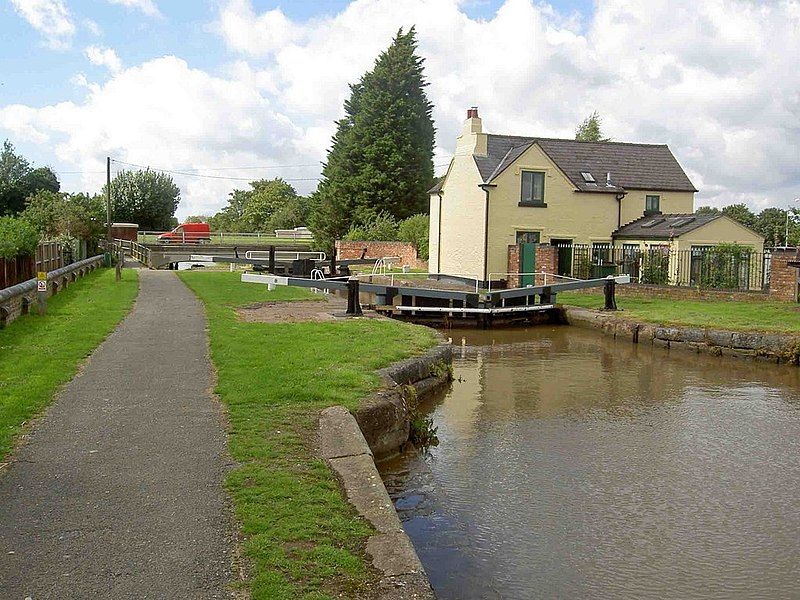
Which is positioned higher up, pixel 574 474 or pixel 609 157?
pixel 609 157

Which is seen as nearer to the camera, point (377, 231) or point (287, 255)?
point (377, 231)

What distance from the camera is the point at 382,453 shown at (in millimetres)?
9344

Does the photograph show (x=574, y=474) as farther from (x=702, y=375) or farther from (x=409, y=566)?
(x=702, y=375)

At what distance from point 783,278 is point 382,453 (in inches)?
698

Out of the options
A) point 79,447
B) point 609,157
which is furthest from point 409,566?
point 609,157

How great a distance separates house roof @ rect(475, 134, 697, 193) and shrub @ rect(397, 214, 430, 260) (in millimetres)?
8570

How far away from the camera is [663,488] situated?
28.3 ft

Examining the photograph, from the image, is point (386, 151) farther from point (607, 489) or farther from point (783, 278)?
point (607, 489)

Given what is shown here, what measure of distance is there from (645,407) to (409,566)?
8.65 metres

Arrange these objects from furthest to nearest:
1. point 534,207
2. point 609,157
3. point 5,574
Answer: point 609,157 → point 534,207 → point 5,574

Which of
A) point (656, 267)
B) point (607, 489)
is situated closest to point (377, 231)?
point (656, 267)

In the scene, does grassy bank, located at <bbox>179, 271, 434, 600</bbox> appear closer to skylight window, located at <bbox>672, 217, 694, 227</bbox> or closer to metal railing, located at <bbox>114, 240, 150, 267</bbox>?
skylight window, located at <bbox>672, 217, 694, 227</bbox>

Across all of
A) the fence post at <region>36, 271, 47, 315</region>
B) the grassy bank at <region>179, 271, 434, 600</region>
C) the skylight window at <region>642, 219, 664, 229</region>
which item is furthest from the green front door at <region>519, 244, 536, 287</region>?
the fence post at <region>36, 271, 47, 315</region>

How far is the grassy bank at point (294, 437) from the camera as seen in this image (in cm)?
484
